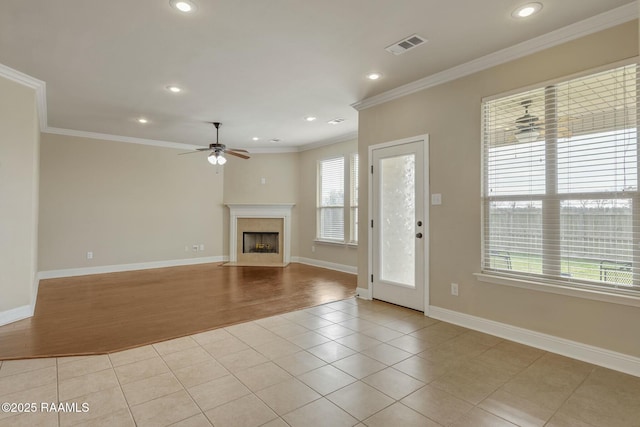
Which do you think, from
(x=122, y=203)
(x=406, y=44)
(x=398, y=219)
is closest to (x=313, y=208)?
(x=398, y=219)

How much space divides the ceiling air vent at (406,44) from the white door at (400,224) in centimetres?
113

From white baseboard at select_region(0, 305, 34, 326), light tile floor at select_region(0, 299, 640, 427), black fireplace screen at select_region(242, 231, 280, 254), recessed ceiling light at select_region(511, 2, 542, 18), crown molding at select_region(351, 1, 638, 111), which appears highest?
recessed ceiling light at select_region(511, 2, 542, 18)

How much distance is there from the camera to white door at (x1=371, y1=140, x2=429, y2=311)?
3967mm

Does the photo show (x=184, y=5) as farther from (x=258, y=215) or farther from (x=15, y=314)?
(x=258, y=215)

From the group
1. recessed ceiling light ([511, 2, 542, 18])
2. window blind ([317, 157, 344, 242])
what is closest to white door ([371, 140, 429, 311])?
recessed ceiling light ([511, 2, 542, 18])

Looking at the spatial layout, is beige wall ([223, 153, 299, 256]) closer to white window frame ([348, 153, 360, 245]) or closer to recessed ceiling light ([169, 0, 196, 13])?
white window frame ([348, 153, 360, 245])

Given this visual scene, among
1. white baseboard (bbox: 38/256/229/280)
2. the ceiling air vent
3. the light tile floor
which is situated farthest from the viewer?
white baseboard (bbox: 38/256/229/280)

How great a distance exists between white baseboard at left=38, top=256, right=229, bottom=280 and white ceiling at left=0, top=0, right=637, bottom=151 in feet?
9.73

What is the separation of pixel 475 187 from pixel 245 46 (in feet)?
8.98

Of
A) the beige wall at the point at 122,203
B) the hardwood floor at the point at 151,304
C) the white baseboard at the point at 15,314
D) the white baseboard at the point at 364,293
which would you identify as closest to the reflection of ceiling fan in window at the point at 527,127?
the white baseboard at the point at 364,293

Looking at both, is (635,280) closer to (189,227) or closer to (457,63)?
(457,63)

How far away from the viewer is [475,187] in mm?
3453

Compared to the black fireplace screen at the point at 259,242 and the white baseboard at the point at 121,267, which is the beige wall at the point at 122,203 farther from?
the black fireplace screen at the point at 259,242

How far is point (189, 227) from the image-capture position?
7.60m
